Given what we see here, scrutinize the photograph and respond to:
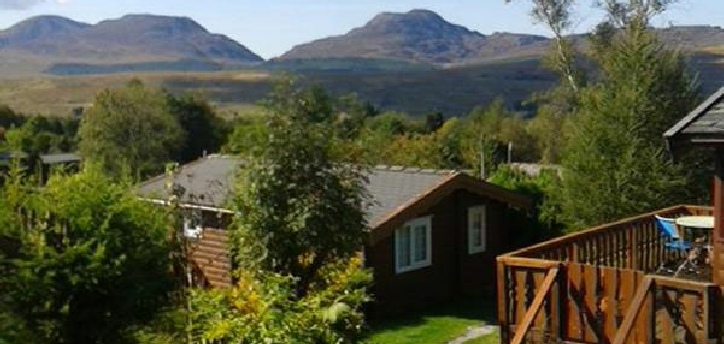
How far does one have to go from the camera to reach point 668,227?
13.0 meters

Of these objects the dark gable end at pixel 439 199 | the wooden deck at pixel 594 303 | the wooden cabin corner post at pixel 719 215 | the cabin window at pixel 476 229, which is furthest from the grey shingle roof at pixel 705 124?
the cabin window at pixel 476 229

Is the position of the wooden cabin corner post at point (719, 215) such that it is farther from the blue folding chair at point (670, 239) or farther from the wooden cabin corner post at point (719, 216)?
the blue folding chair at point (670, 239)

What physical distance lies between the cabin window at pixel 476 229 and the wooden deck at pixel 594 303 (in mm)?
9307

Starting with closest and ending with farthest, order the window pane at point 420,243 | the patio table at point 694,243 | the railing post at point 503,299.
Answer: the railing post at point 503,299, the patio table at point 694,243, the window pane at point 420,243

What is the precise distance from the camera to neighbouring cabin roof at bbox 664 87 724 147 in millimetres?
9452

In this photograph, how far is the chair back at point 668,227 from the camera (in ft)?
42.3

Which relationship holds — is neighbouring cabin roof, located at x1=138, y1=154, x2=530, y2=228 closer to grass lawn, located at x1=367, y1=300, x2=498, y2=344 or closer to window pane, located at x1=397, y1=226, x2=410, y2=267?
window pane, located at x1=397, y1=226, x2=410, y2=267

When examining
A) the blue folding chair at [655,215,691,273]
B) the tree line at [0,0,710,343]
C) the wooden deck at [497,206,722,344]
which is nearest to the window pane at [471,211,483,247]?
the blue folding chair at [655,215,691,273]

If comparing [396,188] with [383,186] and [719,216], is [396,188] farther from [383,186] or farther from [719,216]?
[719,216]

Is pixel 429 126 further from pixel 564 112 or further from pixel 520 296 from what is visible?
pixel 520 296

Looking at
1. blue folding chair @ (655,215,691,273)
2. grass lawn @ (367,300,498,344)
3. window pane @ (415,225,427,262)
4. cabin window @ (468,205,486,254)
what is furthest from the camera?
cabin window @ (468,205,486,254)

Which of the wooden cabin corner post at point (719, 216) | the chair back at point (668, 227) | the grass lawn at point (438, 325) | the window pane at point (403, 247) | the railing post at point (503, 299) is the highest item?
the wooden cabin corner post at point (719, 216)

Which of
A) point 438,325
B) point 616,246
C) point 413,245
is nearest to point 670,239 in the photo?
point 616,246

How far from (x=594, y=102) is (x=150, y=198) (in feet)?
36.8
